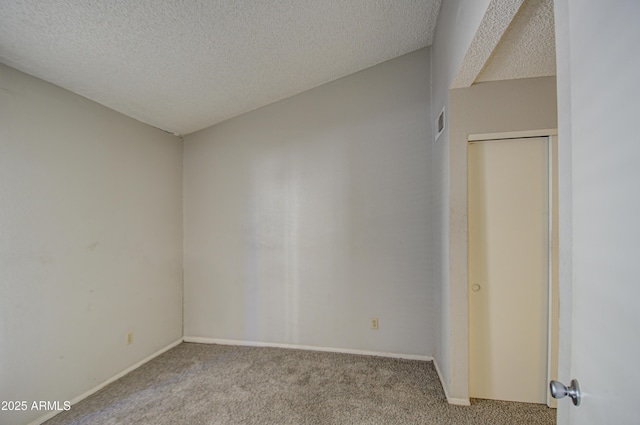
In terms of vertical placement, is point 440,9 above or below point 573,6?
above

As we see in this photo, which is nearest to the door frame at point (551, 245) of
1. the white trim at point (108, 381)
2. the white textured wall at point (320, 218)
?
the white textured wall at point (320, 218)

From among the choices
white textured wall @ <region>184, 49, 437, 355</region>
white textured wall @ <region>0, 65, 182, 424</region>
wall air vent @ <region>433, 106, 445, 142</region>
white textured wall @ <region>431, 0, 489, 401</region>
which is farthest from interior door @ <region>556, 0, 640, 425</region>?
white textured wall @ <region>0, 65, 182, 424</region>

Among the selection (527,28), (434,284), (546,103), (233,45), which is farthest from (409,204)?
Answer: (233,45)

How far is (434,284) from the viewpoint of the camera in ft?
8.35

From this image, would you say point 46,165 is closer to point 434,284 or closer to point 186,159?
point 186,159

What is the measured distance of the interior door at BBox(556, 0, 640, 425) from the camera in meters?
0.48

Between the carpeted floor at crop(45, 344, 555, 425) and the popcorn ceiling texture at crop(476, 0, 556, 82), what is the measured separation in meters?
2.33

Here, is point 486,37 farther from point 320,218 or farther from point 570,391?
point 320,218

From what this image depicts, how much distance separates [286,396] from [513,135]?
2.57m

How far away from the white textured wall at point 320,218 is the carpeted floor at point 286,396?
1.11 feet

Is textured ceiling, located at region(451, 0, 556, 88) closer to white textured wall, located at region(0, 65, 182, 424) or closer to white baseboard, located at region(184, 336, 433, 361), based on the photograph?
white baseboard, located at region(184, 336, 433, 361)

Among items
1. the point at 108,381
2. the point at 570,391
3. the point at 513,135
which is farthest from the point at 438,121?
the point at 108,381

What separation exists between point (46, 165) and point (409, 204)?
293 cm

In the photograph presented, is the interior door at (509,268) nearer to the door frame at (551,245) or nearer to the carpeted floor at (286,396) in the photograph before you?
the door frame at (551,245)
